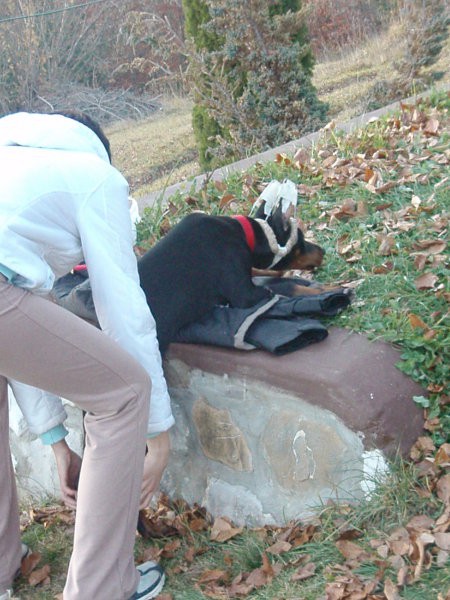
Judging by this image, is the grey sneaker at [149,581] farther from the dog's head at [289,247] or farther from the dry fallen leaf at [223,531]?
the dog's head at [289,247]

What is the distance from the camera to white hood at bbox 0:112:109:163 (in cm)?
266

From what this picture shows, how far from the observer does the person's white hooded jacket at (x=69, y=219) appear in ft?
→ 8.14

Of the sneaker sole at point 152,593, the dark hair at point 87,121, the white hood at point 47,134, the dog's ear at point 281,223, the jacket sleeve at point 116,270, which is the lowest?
the sneaker sole at point 152,593

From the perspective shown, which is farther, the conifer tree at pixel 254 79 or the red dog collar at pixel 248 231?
the conifer tree at pixel 254 79

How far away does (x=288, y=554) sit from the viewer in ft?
9.97

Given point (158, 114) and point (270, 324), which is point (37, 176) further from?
point (158, 114)

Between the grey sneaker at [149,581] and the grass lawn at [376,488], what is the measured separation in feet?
0.18

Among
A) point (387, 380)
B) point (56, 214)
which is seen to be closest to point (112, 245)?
point (56, 214)

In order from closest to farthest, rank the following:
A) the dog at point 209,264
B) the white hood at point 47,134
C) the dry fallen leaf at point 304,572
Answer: the white hood at point 47,134 < the dry fallen leaf at point 304,572 < the dog at point 209,264

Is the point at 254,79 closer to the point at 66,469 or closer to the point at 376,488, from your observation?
the point at 66,469

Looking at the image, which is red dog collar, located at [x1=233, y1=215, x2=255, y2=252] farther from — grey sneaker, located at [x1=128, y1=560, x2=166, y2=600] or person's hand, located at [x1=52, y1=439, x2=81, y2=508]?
grey sneaker, located at [x1=128, y1=560, x2=166, y2=600]

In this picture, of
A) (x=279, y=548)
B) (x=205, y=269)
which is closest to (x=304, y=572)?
(x=279, y=548)

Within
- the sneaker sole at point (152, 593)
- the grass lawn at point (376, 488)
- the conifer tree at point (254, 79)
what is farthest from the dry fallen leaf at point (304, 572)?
the conifer tree at point (254, 79)

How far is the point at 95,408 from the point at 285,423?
0.87 m
